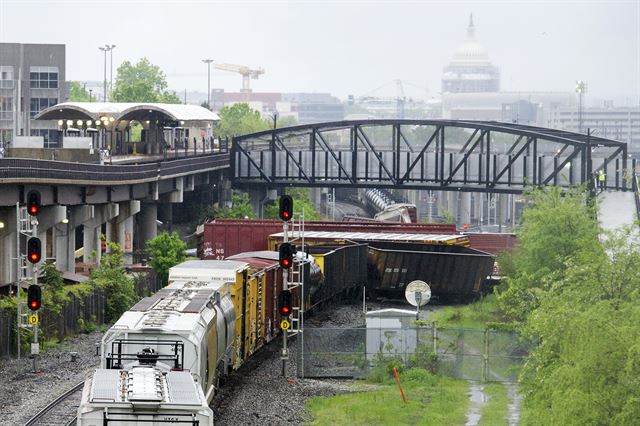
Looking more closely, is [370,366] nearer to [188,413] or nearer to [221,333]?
[221,333]

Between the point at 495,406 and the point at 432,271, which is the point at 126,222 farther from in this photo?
the point at 495,406

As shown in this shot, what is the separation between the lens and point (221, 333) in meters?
39.3

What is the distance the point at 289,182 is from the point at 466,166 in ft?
48.5

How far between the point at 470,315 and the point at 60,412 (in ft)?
93.1

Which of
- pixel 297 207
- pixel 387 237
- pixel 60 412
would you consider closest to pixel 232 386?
pixel 60 412

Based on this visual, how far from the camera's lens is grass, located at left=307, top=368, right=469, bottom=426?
39188 mm

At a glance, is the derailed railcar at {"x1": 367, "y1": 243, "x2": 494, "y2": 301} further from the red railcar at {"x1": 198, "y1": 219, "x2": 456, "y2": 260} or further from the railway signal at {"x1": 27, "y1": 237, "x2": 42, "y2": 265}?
the railway signal at {"x1": 27, "y1": 237, "x2": 42, "y2": 265}

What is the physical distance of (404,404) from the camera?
136 ft

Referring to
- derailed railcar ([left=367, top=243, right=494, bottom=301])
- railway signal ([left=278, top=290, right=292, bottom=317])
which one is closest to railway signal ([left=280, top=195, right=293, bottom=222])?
railway signal ([left=278, top=290, right=292, bottom=317])

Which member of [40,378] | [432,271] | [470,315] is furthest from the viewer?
[432,271]

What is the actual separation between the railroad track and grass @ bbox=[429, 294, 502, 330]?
22125 millimetres

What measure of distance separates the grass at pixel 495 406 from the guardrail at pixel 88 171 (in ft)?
78.6

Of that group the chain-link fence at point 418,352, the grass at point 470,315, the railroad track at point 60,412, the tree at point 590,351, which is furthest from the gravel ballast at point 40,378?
the grass at point 470,315

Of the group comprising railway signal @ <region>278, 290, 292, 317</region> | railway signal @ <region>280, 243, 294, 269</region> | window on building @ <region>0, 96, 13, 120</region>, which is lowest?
railway signal @ <region>278, 290, 292, 317</region>
